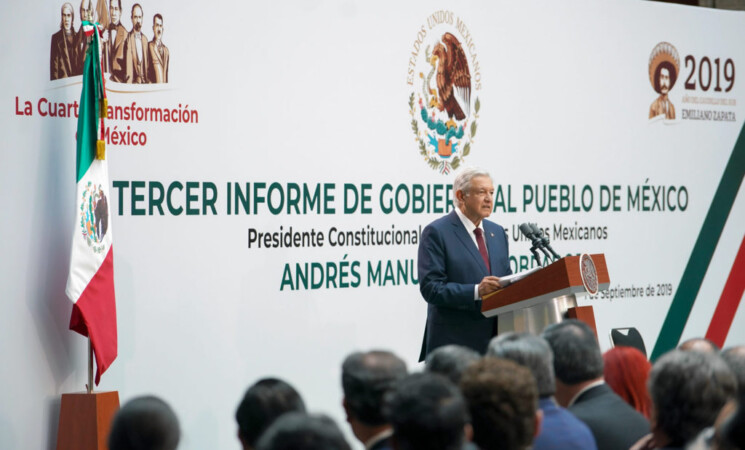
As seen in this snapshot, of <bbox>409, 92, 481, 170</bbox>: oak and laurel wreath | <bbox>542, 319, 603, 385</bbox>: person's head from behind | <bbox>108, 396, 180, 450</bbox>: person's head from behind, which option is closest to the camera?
<bbox>108, 396, 180, 450</bbox>: person's head from behind

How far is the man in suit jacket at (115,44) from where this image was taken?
5.22 m

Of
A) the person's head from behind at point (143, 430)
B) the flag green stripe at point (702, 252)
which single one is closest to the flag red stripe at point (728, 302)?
the flag green stripe at point (702, 252)

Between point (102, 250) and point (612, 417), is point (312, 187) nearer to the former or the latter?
point (102, 250)

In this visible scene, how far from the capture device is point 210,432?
5.63 meters

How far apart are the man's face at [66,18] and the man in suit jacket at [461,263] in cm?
209

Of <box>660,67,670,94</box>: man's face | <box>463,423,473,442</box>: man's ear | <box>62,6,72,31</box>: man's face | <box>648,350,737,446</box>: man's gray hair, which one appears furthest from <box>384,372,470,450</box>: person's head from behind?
<box>660,67,670,94</box>: man's face

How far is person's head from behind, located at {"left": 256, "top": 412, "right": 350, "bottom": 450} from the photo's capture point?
6.58ft

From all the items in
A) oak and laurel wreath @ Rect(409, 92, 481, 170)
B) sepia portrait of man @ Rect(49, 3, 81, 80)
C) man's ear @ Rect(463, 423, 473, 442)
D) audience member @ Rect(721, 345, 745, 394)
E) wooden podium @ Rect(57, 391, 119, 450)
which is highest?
sepia portrait of man @ Rect(49, 3, 81, 80)

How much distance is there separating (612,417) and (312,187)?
3133 mm

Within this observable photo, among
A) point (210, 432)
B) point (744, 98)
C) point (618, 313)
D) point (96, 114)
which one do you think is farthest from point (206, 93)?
point (744, 98)

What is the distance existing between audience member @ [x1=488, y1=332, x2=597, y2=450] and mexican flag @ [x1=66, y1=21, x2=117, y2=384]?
238 centimetres

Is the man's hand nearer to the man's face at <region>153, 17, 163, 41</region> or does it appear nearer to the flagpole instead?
the flagpole

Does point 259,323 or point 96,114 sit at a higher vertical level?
point 96,114

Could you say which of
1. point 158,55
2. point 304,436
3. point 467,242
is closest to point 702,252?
point 467,242
